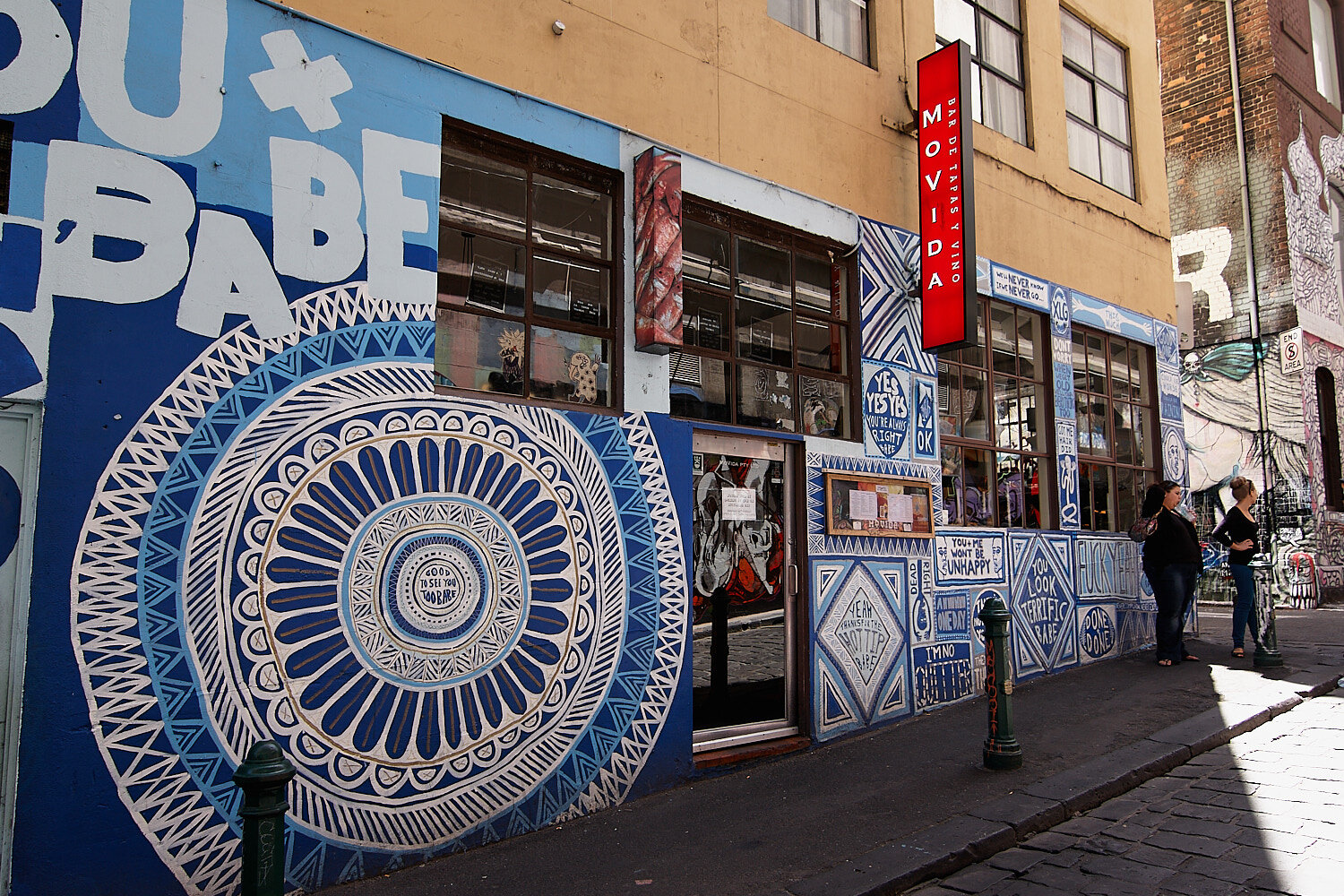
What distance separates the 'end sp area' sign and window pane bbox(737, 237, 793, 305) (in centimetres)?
134

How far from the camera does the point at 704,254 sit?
6.31 meters

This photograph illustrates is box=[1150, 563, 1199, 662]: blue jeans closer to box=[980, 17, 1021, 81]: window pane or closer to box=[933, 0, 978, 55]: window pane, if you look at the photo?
box=[980, 17, 1021, 81]: window pane

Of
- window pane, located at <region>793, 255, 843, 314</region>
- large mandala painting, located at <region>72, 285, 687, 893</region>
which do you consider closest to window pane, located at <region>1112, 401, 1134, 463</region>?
window pane, located at <region>793, 255, 843, 314</region>

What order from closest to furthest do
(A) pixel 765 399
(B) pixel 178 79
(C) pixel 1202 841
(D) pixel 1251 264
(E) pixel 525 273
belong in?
(B) pixel 178 79 < (C) pixel 1202 841 < (E) pixel 525 273 < (A) pixel 765 399 < (D) pixel 1251 264

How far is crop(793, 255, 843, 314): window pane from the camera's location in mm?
6934

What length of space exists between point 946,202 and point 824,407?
2036mm

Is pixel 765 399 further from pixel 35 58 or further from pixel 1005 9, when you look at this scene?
pixel 1005 9

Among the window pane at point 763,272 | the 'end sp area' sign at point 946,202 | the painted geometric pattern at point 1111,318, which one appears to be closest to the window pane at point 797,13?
the 'end sp area' sign at point 946,202

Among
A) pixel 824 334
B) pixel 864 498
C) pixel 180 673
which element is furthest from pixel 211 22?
pixel 864 498

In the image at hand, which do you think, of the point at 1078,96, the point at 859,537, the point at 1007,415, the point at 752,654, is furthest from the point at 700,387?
the point at 1078,96

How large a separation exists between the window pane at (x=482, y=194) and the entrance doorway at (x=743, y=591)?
6.45 feet

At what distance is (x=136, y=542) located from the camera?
150 inches

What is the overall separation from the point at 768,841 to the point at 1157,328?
29.1 feet

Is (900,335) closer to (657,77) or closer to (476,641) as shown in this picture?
(657,77)
